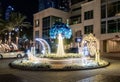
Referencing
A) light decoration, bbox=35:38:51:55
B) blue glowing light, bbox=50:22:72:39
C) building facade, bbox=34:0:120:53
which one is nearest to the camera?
blue glowing light, bbox=50:22:72:39

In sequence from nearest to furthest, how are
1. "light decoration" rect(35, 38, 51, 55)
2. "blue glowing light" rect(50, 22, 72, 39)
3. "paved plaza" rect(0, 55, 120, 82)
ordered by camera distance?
"paved plaza" rect(0, 55, 120, 82), "blue glowing light" rect(50, 22, 72, 39), "light decoration" rect(35, 38, 51, 55)

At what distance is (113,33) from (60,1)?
55.2m

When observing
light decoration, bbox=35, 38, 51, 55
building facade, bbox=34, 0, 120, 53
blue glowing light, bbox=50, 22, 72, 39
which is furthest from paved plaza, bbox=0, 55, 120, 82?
building facade, bbox=34, 0, 120, 53

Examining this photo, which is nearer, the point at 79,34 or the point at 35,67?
the point at 35,67

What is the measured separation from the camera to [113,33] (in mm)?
45875

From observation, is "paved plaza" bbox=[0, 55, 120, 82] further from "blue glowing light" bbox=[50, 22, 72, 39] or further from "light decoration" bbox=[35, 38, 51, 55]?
"light decoration" bbox=[35, 38, 51, 55]

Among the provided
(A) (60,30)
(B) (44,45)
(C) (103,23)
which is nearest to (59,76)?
(A) (60,30)

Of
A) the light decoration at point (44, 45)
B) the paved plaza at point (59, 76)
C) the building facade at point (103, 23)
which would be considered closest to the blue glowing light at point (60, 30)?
the light decoration at point (44, 45)

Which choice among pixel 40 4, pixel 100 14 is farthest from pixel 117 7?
pixel 40 4

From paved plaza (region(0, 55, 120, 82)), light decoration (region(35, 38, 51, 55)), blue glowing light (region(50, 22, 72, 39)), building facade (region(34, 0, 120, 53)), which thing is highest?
building facade (region(34, 0, 120, 53))

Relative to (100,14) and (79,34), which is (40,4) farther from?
(100,14)

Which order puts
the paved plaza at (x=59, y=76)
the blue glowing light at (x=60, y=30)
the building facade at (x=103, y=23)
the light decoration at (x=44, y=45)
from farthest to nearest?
the building facade at (x=103, y=23) → the light decoration at (x=44, y=45) → the blue glowing light at (x=60, y=30) → the paved plaza at (x=59, y=76)

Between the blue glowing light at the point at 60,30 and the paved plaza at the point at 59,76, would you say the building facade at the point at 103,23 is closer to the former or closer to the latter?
the blue glowing light at the point at 60,30

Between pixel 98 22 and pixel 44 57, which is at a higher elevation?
pixel 98 22
